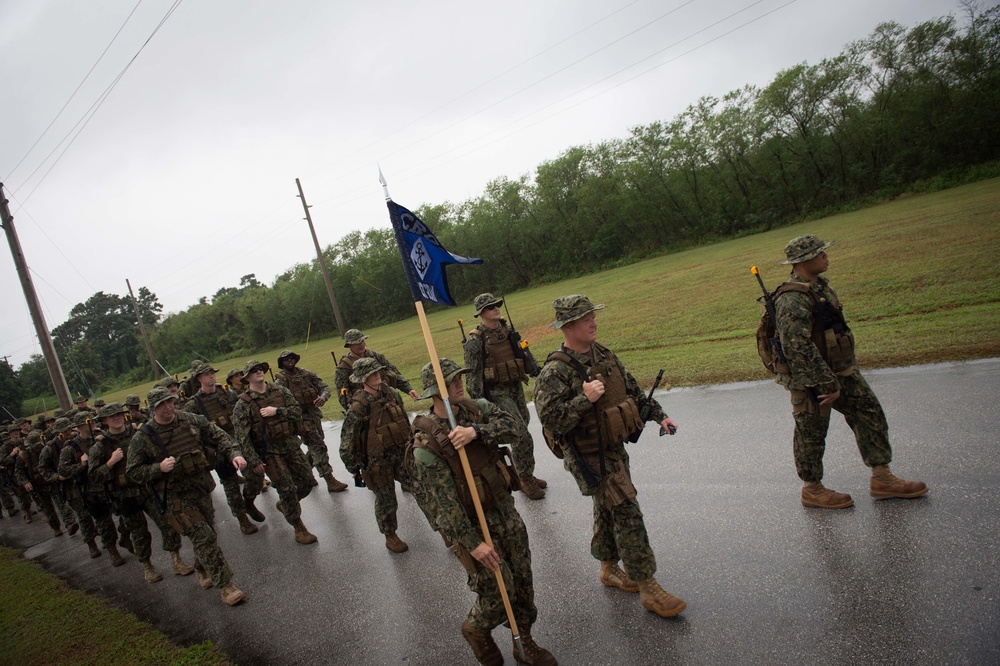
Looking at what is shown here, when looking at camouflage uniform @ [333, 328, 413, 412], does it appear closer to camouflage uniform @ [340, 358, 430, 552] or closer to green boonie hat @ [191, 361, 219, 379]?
camouflage uniform @ [340, 358, 430, 552]

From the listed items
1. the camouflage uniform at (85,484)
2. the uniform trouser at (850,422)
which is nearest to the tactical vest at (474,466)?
the uniform trouser at (850,422)

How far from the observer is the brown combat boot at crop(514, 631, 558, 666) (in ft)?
12.4

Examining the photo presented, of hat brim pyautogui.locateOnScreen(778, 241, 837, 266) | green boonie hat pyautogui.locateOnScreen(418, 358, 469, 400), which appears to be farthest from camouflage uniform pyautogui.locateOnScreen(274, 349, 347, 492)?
hat brim pyautogui.locateOnScreen(778, 241, 837, 266)

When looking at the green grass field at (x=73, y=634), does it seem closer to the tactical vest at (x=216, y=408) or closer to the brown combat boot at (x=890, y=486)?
the tactical vest at (x=216, y=408)

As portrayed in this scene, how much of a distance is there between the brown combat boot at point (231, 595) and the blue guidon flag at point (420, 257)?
4.02m

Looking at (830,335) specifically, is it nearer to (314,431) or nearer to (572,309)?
(572,309)

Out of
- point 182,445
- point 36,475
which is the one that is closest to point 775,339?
point 182,445

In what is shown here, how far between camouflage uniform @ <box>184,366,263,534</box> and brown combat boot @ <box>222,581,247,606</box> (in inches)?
77.9

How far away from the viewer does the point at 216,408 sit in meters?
9.46

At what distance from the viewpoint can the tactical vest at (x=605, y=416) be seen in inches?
159

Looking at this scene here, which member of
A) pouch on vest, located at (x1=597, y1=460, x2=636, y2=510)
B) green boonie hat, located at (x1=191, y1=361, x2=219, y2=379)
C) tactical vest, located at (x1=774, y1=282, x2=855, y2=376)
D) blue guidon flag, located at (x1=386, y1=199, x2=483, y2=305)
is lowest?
pouch on vest, located at (x1=597, y1=460, x2=636, y2=510)

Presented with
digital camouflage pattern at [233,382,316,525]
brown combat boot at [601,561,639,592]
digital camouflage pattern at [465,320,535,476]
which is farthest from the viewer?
digital camouflage pattern at [233,382,316,525]

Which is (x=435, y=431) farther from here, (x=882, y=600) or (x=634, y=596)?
(x=882, y=600)

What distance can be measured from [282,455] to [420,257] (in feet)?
14.2
